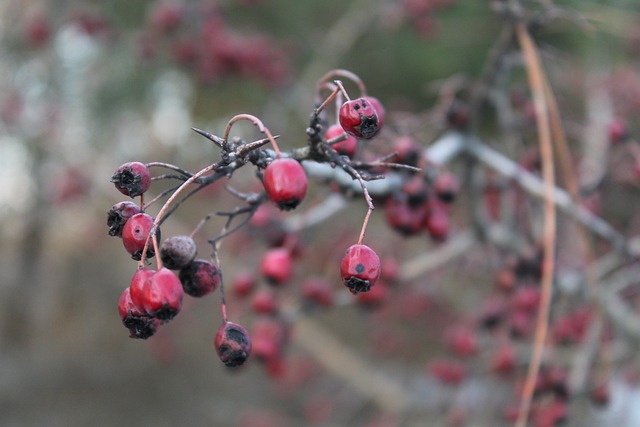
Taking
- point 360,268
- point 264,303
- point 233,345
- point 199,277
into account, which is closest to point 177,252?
point 199,277

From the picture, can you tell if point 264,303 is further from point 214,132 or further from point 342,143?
point 214,132

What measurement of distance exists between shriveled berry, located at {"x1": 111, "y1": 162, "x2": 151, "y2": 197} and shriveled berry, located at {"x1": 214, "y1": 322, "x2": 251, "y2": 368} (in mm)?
275

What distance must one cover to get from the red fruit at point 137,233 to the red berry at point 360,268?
0.31 meters

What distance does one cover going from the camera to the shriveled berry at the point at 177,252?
1.03 metres

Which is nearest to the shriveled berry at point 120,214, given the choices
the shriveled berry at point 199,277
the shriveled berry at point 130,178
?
the shriveled berry at point 130,178

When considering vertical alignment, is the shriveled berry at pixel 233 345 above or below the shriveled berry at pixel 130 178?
below

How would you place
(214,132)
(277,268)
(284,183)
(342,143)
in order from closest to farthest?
(284,183)
(342,143)
(277,268)
(214,132)

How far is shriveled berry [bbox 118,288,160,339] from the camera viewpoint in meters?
0.97

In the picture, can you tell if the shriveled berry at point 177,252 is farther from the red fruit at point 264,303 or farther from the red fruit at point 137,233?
the red fruit at point 264,303

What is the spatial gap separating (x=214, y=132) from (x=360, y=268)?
17.9 feet

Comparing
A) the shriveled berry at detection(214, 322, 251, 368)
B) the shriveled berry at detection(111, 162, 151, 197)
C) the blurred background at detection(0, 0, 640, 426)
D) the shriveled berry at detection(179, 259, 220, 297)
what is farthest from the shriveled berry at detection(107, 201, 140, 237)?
the blurred background at detection(0, 0, 640, 426)

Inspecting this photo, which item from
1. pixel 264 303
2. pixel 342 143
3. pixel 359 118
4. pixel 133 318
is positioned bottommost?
pixel 133 318

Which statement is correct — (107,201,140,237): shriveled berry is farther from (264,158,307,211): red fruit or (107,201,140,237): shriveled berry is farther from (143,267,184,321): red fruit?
(264,158,307,211): red fruit

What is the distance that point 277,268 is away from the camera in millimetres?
1684
